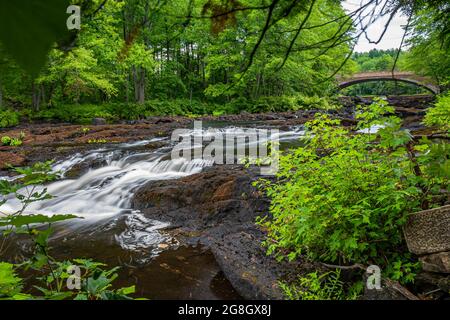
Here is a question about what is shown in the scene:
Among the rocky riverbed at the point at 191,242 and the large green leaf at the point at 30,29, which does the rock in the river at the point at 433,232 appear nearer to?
the rocky riverbed at the point at 191,242

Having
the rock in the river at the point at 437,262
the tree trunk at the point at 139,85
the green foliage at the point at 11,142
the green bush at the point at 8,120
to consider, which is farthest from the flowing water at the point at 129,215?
the tree trunk at the point at 139,85

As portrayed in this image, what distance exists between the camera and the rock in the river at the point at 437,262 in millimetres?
2543

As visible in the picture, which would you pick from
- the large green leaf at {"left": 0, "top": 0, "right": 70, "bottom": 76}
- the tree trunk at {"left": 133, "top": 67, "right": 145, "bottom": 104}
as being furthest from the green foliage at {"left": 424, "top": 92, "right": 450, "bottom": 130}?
the tree trunk at {"left": 133, "top": 67, "right": 145, "bottom": 104}

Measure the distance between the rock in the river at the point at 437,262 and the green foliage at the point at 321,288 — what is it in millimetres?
558

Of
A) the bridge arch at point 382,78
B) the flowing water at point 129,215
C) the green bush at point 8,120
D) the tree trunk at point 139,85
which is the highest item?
the bridge arch at point 382,78

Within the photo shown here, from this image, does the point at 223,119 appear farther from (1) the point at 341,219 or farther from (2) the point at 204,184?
(1) the point at 341,219

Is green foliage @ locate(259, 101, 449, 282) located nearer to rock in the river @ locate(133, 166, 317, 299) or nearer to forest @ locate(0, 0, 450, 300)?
forest @ locate(0, 0, 450, 300)

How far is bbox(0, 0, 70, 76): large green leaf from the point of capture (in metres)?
0.31

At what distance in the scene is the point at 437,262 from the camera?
8.45ft

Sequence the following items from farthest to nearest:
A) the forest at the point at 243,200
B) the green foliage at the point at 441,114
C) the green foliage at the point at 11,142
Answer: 1. the green foliage at the point at 11,142
2. the green foliage at the point at 441,114
3. the forest at the point at 243,200

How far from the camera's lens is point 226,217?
5250mm

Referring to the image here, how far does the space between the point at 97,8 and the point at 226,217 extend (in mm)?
4420
